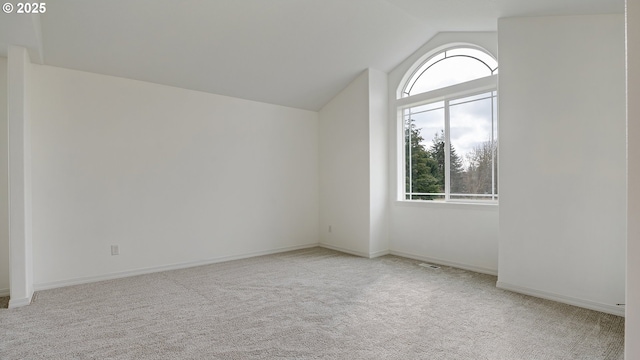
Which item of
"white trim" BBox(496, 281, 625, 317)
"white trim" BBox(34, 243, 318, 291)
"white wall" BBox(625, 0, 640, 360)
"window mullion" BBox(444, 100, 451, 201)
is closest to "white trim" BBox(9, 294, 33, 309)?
"white trim" BBox(34, 243, 318, 291)

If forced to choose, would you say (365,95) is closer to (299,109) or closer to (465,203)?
(299,109)

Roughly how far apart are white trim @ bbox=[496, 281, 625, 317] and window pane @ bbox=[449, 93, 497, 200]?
122 cm

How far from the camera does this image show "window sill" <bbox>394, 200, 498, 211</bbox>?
4294 millimetres

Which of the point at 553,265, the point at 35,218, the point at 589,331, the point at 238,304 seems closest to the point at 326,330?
the point at 238,304

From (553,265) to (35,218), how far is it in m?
5.41

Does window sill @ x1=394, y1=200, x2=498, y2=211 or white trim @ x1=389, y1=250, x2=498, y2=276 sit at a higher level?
window sill @ x1=394, y1=200, x2=498, y2=211

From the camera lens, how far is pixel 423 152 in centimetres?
512

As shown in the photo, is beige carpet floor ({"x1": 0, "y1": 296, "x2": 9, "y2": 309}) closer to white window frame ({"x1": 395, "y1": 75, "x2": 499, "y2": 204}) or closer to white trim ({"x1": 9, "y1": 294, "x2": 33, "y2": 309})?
white trim ({"x1": 9, "y1": 294, "x2": 33, "y2": 309})

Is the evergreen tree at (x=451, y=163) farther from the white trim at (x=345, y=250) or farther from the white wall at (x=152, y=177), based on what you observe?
the white wall at (x=152, y=177)

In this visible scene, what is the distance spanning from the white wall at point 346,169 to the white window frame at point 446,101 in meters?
0.57

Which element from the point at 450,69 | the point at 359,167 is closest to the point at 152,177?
the point at 359,167

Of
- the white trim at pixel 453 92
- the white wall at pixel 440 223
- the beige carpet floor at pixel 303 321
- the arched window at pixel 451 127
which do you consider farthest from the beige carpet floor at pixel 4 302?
the white trim at pixel 453 92

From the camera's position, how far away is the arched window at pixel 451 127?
440 centimetres

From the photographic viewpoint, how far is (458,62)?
185 inches
